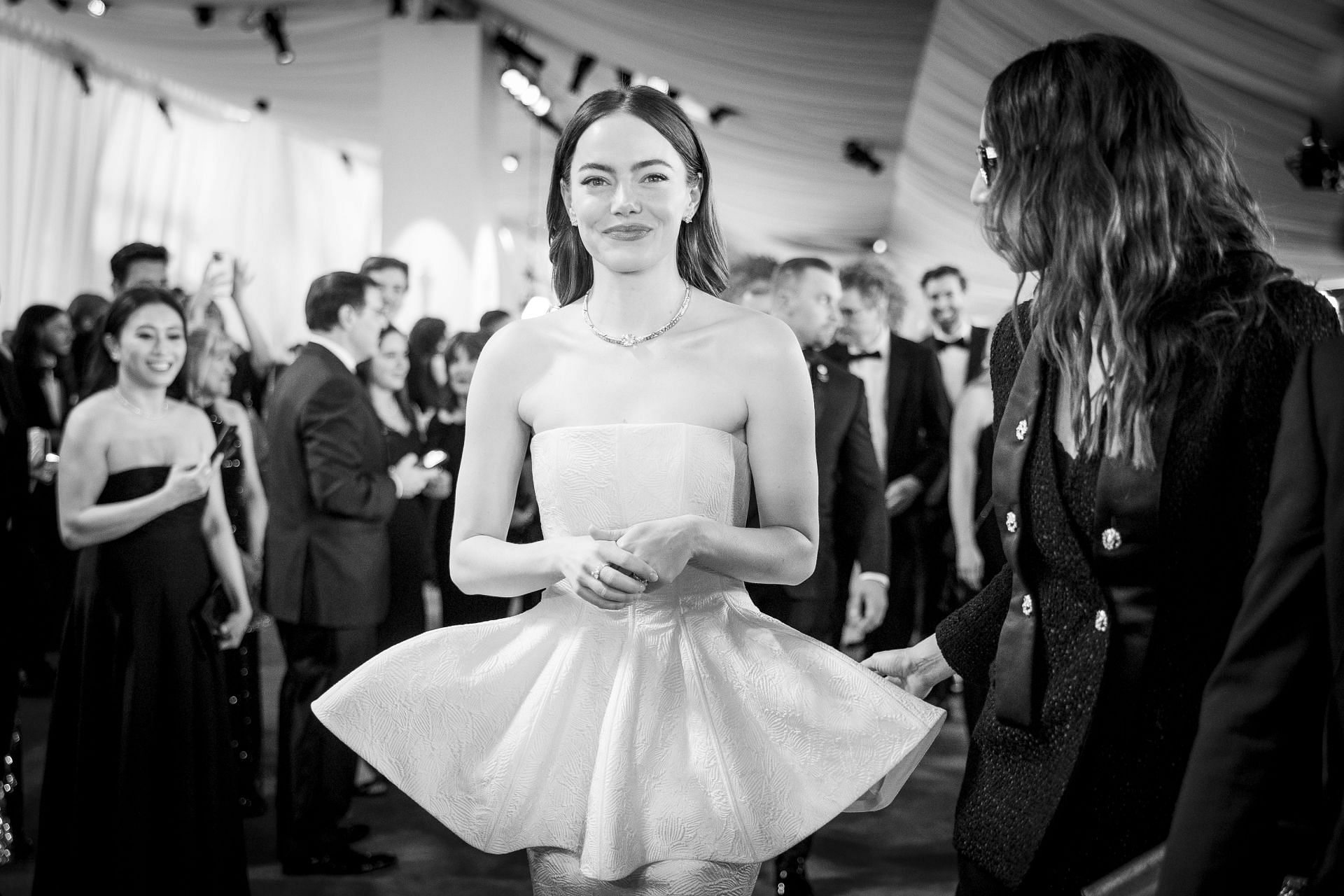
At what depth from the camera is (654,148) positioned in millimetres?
2051

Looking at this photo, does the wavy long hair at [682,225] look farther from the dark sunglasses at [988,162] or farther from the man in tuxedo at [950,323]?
the man in tuxedo at [950,323]

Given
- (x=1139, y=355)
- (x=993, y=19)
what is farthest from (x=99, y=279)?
(x=1139, y=355)

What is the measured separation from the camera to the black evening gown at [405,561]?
15.7 feet

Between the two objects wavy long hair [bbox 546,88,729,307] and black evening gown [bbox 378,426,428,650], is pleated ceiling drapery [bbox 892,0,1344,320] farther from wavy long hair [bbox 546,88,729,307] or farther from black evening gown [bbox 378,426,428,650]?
black evening gown [bbox 378,426,428,650]

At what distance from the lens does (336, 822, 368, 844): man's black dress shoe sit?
157 inches

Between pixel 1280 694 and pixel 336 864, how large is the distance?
11.0 ft

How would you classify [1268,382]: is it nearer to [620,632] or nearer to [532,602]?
[620,632]

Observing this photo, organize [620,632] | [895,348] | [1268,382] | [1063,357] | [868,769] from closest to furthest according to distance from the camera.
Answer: [1268,382]
[1063,357]
[868,769]
[620,632]
[895,348]

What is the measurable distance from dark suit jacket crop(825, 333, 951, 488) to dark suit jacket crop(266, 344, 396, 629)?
2269 millimetres

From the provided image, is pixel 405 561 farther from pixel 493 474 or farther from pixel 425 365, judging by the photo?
pixel 493 474

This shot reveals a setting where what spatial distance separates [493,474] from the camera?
210 cm

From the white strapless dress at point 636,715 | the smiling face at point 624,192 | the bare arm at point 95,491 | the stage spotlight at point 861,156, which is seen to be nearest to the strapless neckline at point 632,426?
the white strapless dress at point 636,715

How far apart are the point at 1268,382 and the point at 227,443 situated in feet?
9.45

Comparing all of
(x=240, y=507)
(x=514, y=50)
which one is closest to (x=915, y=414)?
(x=240, y=507)
